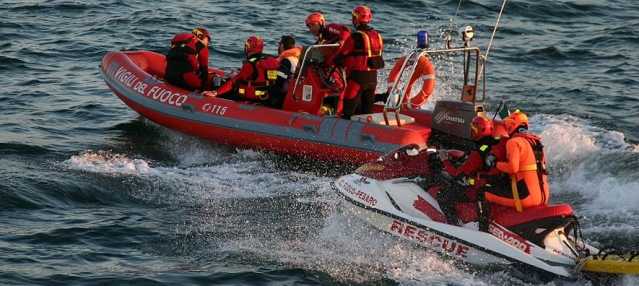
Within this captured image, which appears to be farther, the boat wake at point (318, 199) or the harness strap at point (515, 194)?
the boat wake at point (318, 199)

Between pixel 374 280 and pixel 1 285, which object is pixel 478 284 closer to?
pixel 374 280

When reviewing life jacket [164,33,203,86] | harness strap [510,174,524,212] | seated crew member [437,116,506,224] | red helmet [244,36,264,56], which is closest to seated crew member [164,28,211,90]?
life jacket [164,33,203,86]

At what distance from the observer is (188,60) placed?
13062 millimetres

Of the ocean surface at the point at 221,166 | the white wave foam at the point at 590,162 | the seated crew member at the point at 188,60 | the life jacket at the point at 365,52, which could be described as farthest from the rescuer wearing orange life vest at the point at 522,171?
the seated crew member at the point at 188,60

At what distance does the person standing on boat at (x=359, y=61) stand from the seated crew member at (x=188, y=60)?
6.13 ft

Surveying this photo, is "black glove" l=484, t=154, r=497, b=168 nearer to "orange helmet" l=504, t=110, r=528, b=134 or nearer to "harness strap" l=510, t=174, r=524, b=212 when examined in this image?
"harness strap" l=510, t=174, r=524, b=212

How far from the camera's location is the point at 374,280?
835 cm

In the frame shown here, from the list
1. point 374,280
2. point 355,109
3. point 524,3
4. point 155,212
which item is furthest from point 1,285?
point 524,3

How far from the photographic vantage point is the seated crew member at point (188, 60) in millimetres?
13055

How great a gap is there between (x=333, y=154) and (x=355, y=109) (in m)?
0.75

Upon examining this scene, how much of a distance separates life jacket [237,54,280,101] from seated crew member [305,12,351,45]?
25.9 inches

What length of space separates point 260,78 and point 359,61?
1361 mm

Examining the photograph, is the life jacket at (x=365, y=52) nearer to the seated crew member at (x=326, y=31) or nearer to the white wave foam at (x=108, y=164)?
the seated crew member at (x=326, y=31)

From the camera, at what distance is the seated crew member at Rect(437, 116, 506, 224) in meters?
8.27
